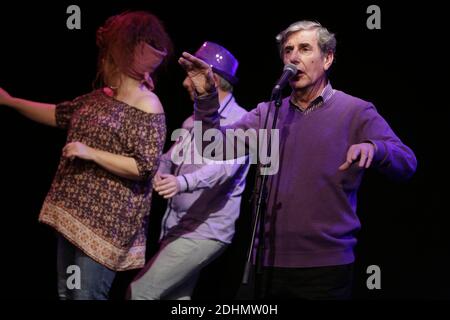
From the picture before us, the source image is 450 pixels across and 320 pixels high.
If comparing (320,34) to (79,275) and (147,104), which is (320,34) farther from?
(79,275)

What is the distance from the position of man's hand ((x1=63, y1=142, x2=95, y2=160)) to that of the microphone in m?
0.83

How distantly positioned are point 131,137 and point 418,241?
1.91 m

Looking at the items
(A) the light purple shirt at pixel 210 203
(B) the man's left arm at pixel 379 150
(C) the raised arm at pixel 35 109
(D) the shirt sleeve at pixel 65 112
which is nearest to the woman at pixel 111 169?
(D) the shirt sleeve at pixel 65 112

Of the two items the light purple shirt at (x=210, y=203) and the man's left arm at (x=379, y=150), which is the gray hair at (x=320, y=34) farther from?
the light purple shirt at (x=210, y=203)

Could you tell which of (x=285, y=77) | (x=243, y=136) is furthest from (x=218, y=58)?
(x=285, y=77)

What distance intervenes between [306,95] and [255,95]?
50.4 inches

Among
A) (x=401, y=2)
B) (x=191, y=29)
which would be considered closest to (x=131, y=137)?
(x=191, y=29)

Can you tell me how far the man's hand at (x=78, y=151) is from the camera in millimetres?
2439

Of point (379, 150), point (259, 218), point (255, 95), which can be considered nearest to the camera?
point (379, 150)

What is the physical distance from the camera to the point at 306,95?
247 cm

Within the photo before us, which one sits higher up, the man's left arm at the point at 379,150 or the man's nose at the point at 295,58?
the man's nose at the point at 295,58

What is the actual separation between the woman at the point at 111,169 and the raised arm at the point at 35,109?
0.81 ft

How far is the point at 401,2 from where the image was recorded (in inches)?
129

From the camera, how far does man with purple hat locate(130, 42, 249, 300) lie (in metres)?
3.07
